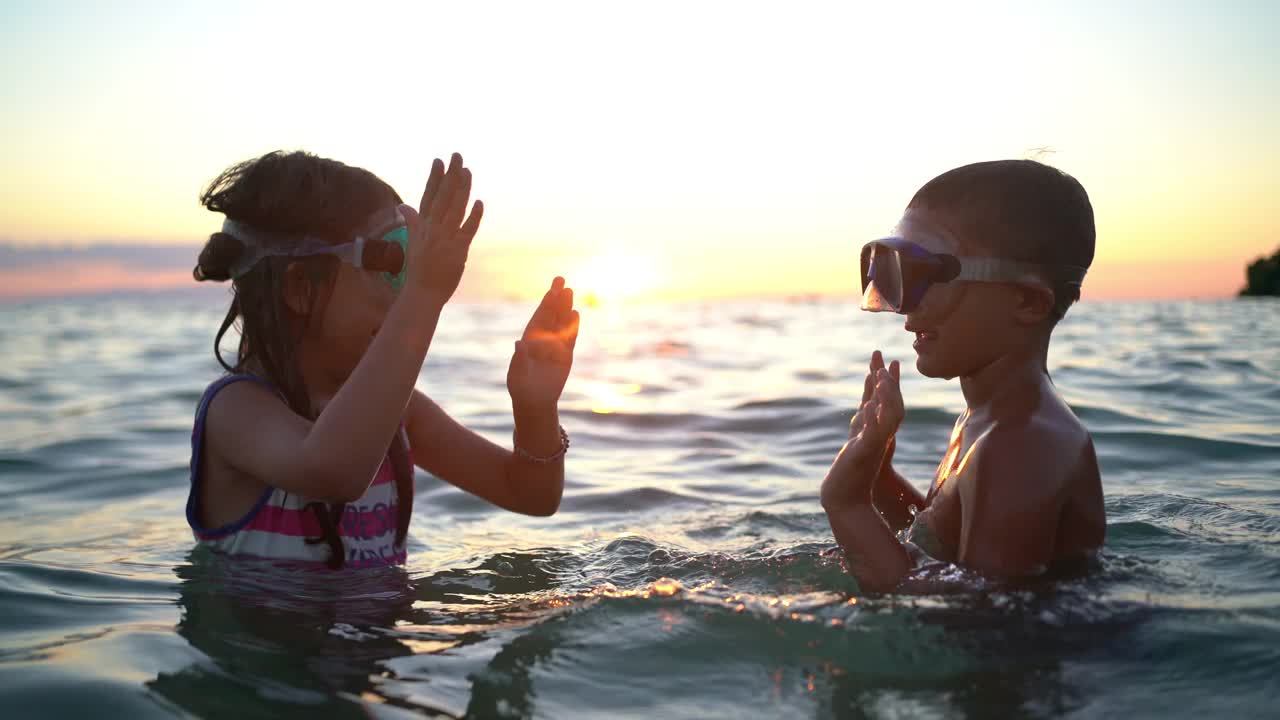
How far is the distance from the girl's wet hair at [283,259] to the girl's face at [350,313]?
0.03m

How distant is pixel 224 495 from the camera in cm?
335

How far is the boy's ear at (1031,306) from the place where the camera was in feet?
9.95

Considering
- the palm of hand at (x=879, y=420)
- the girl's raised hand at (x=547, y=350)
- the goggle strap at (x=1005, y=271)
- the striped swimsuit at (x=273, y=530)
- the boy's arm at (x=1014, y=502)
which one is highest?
the goggle strap at (x=1005, y=271)

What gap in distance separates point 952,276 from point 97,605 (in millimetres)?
3027

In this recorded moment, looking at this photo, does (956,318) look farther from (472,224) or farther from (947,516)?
(472,224)

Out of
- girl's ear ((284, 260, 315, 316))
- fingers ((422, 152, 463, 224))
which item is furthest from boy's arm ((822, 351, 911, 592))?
girl's ear ((284, 260, 315, 316))

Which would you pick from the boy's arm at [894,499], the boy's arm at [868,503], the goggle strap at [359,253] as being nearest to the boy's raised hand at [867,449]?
the boy's arm at [868,503]

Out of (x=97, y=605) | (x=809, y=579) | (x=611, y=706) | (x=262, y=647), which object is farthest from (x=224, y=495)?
(x=809, y=579)

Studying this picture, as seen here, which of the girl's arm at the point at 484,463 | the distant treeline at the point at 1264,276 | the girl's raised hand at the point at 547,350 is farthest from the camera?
the distant treeline at the point at 1264,276

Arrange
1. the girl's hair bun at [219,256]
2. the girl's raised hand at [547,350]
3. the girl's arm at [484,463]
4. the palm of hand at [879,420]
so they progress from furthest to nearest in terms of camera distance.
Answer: the girl's arm at [484,463] < the girl's raised hand at [547,350] < the girl's hair bun at [219,256] < the palm of hand at [879,420]

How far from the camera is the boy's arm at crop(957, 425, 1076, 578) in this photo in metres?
2.71

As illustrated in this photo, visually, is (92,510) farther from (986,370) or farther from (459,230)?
(986,370)

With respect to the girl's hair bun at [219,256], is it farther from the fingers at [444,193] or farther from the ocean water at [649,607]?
the ocean water at [649,607]

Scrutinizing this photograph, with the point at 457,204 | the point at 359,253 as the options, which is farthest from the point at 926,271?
the point at 359,253
